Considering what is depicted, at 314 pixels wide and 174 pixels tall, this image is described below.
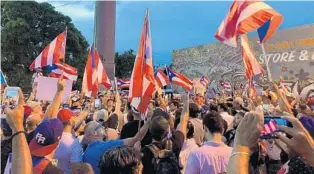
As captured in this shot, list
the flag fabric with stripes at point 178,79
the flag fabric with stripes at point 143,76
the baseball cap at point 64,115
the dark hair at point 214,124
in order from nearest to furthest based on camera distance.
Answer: the dark hair at point 214,124 → the baseball cap at point 64,115 → the flag fabric with stripes at point 143,76 → the flag fabric with stripes at point 178,79

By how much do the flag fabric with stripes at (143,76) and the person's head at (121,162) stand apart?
2935 millimetres

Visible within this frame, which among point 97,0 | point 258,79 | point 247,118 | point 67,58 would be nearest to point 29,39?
point 67,58

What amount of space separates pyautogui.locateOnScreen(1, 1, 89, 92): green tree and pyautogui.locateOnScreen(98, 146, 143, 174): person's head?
118 ft

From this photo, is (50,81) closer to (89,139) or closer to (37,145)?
(89,139)

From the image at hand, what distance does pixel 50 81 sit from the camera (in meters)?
7.70

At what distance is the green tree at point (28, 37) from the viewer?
38.2 metres

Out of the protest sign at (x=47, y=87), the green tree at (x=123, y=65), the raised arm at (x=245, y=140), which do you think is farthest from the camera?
the green tree at (x=123, y=65)

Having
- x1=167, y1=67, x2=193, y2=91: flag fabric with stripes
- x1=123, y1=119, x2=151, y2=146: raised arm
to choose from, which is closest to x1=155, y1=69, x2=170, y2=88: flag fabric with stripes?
x1=167, y1=67, x2=193, y2=91: flag fabric with stripes

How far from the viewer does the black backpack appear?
4.23 meters

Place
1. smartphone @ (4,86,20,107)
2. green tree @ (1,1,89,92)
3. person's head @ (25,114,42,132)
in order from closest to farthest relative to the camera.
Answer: person's head @ (25,114,42,132) → smartphone @ (4,86,20,107) → green tree @ (1,1,89,92)

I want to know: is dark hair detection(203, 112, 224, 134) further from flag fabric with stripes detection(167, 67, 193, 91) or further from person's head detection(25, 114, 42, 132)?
flag fabric with stripes detection(167, 67, 193, 91)

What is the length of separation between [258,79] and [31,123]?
18.6 m

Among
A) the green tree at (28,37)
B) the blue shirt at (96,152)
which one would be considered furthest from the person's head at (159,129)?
the green tree at (28,37)

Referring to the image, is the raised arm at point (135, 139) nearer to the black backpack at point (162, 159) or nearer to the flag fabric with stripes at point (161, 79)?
the black backpack at point (162, 159)
